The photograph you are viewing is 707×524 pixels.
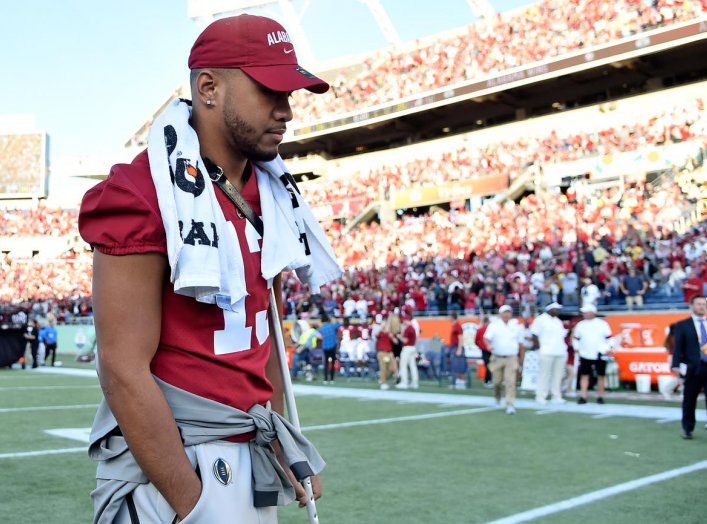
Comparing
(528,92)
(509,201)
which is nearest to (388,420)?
(509,201)

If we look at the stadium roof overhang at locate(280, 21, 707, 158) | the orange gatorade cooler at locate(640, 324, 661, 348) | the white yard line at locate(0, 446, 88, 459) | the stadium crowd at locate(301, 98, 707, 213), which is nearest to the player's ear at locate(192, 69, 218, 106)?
the white yard line at locate(0, 446, 88, 459)

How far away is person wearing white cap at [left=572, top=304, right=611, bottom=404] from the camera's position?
13734 millimetres

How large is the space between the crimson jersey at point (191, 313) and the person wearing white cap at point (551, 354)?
12546mm

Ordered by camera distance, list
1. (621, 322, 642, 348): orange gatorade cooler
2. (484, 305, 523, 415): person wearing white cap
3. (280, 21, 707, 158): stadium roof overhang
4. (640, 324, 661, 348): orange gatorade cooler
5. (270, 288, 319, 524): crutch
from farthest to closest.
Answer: (280, 21, 707, 158): stadium roof overhang → (621, 322, 642, 348): orange gatorade cooler → (640, 324, 661, 348): orange gatorade cooler → (484, 305, 523, 415): person wearing white cap → (270, 288, 319, 524): crutch

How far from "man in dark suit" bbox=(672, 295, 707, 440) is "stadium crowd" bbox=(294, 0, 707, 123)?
21.4m

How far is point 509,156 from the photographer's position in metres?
32.7

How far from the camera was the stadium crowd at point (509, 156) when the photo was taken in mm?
27062

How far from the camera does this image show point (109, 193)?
70.4 inches

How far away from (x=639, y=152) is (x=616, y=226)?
494 centimetres

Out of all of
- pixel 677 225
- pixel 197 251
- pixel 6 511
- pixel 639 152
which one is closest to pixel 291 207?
pixel 197 251

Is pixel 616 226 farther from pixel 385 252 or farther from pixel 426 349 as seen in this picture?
pixel 385 252

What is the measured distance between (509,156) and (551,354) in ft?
65.1

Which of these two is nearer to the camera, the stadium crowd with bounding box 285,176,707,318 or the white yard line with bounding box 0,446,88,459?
the white yard line with bounding box 0,446,88,459

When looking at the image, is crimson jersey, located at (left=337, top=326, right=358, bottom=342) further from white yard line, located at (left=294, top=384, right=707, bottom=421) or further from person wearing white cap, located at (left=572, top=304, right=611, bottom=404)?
person wearing white cap, located at (left=572, top=304, right=611, bottom=404)
